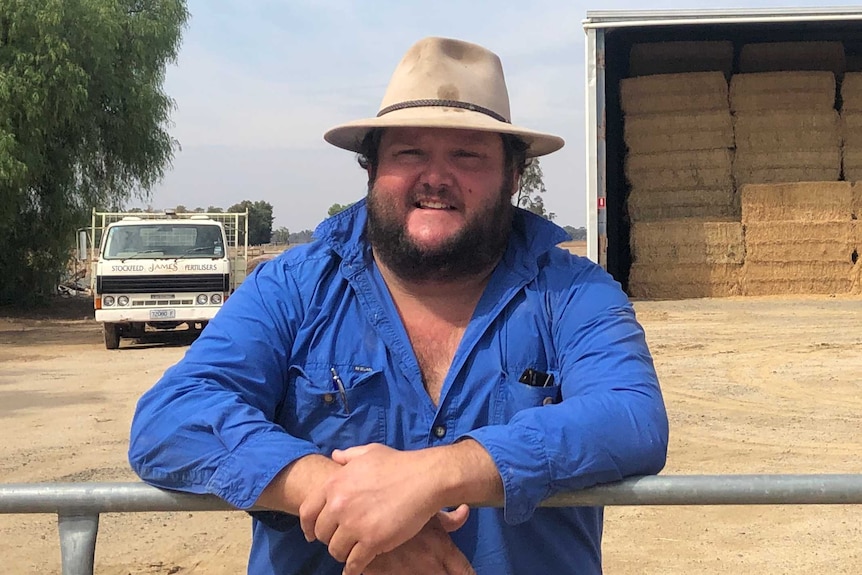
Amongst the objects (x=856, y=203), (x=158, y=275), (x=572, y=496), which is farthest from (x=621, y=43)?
(x=572, y=496)

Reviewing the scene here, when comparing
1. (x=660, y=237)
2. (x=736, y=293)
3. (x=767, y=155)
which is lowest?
(x=736, y=293)

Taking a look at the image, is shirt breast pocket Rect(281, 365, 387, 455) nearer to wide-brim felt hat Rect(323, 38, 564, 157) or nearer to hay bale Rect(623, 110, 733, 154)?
wide-brim felt hat Rect(323, 38, 564, 157)

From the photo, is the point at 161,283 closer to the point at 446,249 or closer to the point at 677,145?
the point at 677,145

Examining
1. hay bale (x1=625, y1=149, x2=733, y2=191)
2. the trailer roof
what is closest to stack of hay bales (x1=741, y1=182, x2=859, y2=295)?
hay bale (x1=625, y1=149, x2=733, y2=191)

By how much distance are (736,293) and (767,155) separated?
2.29 m

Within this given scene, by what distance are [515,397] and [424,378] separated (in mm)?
212

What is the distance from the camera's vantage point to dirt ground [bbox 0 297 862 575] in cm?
420

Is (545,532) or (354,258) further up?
(354,258)

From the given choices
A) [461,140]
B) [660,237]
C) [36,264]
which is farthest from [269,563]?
[36,264]

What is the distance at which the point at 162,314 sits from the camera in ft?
40.8

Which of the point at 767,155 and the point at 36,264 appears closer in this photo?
the point at 767,155

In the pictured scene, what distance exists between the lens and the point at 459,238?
212 cm

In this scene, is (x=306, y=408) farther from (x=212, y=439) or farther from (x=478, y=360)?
(x=478, y=360)

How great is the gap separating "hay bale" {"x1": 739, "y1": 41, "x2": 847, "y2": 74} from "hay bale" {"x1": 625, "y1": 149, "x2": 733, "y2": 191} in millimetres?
1518
